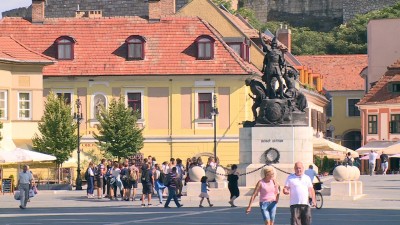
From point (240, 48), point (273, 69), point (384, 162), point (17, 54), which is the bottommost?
point (384, 162)

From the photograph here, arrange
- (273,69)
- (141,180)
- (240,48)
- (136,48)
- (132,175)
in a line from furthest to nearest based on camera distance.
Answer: (240,48), (136,48), (132,175), (273,69), (141,180)

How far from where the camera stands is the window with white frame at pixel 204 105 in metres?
83.4

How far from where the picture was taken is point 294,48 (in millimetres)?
149875

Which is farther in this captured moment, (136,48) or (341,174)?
(136,48)

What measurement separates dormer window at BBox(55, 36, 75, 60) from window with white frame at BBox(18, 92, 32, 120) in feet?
21.2

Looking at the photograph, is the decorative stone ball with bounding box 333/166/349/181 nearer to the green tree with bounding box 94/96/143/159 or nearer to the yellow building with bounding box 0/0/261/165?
the green tree with bounding box 94/96/143/159

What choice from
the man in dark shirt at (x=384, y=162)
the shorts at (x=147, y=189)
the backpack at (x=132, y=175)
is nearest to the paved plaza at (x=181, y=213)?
the shorts at (x=147, y=189)

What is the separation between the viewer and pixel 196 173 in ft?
179

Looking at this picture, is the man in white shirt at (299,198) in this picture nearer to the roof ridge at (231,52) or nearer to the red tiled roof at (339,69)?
the roof ridge at (231,52)


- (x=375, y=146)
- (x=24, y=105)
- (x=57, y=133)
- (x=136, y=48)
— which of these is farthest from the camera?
(x=375, y=146)

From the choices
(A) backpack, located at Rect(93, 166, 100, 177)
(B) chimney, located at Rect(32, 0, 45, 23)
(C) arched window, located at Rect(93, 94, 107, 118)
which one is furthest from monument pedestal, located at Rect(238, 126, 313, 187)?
(B) chimney, located at Rect(32, 0, 45, 23)

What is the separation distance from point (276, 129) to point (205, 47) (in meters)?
29.6

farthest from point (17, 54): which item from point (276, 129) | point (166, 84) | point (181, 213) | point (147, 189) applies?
point (181, 213)

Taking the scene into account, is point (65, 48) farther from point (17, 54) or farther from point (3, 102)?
point (3, 102)
